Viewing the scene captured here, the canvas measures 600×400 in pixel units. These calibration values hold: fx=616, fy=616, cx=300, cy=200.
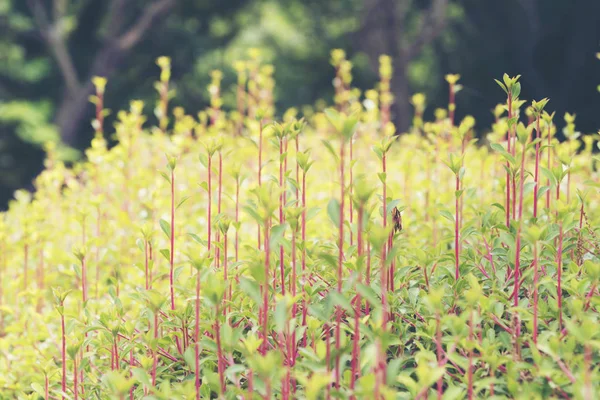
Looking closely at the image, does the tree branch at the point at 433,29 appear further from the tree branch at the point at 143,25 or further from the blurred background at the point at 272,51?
the tree branch at the point at 143,25

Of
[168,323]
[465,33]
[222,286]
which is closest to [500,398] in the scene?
[222,286]

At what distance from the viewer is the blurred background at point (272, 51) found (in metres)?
10.1

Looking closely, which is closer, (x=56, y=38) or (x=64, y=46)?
(x=56, y=38)

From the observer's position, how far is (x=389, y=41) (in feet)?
34.5

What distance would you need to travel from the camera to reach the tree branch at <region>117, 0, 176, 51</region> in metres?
11.2

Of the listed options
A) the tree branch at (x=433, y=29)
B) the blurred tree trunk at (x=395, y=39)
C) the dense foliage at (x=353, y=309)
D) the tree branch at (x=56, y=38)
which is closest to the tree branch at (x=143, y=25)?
the tree branch at (x=56, y=38)

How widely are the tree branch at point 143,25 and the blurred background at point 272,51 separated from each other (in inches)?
0.9

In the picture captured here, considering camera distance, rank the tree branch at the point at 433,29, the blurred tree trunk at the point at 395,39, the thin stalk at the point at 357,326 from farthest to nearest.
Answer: the tree branch at the point at 433,29 < the blurred tree trunk at the point at 395,39 < the thin stalk at the point at 357,326

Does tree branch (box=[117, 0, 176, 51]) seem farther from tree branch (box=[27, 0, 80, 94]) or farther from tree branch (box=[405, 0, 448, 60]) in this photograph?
tree branch (box=[405, 0, 448, 60])

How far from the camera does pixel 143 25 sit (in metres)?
11.3

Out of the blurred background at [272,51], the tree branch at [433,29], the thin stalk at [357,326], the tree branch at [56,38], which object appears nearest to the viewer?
the thin stalk at [357,326]

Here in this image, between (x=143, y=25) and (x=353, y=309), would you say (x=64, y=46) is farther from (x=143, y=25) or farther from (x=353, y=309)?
(x=353, y=309)

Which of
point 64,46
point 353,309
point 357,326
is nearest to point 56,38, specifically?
point 64,46

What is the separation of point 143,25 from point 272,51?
12.0 ft
